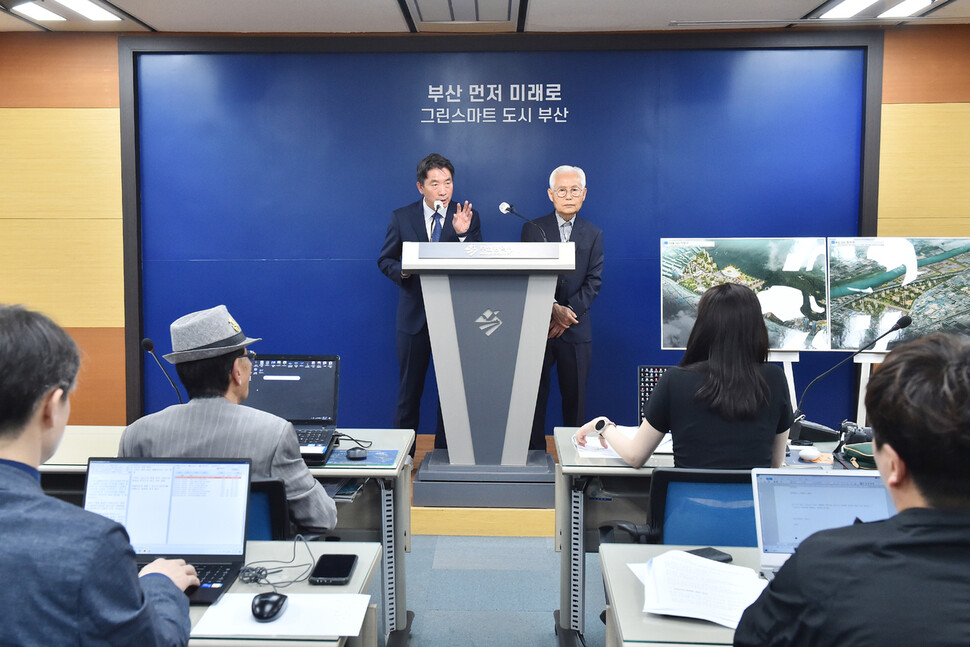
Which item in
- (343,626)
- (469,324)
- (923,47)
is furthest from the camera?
(923,47)

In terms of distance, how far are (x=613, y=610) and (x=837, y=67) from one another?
4580mm

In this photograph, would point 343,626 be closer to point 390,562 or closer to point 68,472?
point 390,562

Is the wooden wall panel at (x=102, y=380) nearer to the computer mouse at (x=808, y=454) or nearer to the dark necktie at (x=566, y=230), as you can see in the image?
the dark necktie at (x=566, y=230)

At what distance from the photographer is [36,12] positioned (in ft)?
14.7

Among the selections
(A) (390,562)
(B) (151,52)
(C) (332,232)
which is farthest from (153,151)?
(A) (390,562)

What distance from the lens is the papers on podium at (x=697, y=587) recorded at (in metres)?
1.39

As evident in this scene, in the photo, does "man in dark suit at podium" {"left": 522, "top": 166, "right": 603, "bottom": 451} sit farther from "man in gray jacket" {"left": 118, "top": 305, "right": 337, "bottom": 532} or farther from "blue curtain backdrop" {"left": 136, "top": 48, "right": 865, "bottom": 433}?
"man in gray jacket" {"left": 118, "top": 305, "right": 337, "bottom": 532}

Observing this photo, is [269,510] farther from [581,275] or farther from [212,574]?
[581,275]

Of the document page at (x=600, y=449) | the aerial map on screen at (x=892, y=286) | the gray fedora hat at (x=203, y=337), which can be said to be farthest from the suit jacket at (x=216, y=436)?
the aerial map on screen at (x=892, y=286)

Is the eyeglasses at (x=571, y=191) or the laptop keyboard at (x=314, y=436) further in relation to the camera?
the eyeglasses at (x=571, y=191)

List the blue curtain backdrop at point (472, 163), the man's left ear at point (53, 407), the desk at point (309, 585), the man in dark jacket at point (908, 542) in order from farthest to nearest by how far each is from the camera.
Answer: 1. the blue curtain backdrop at point (472, 163)
2. the desk at point (309, 585)
3. the man's left ear at point (53, 407)
4. the man in dark jacket at point (908, 542)

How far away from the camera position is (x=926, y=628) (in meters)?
0.85

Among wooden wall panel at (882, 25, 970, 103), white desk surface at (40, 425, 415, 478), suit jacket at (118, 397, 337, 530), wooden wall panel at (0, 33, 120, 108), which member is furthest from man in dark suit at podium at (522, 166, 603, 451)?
wooden wall panel at (0, 33, 120, 108)

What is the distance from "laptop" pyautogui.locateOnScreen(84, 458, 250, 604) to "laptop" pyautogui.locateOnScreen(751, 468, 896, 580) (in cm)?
116
